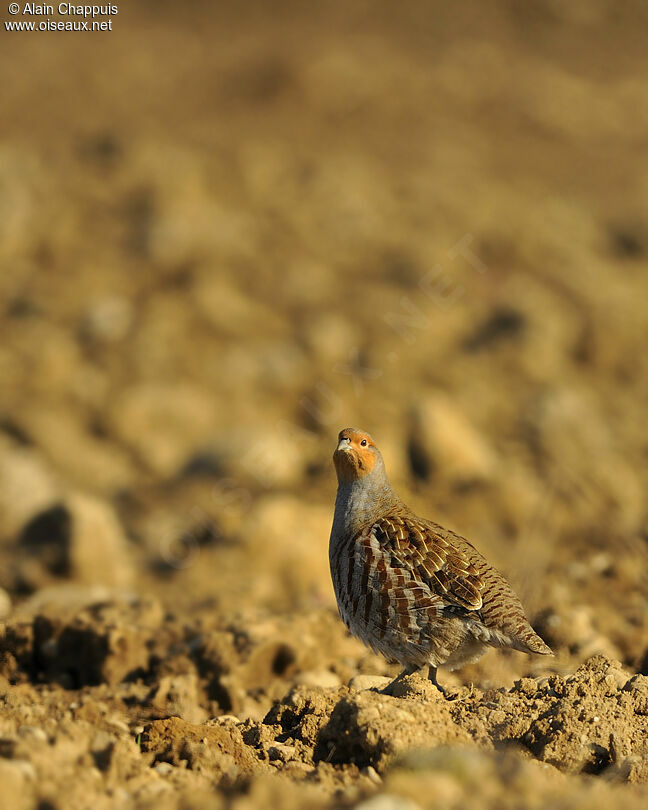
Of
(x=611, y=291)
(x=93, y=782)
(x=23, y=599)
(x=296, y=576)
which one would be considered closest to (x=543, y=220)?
(x=611, y=291)

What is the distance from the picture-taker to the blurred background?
26.4 feet

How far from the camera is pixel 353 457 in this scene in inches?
183

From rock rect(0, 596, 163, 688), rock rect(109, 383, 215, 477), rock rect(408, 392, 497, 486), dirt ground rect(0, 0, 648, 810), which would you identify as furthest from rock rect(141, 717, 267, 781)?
rock rect(109, 383, 215, 477)

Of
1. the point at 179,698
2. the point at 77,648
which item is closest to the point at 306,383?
the point at 77,648

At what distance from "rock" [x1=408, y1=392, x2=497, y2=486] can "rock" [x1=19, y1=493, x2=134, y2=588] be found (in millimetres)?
2978

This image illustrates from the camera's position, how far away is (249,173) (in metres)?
15.5

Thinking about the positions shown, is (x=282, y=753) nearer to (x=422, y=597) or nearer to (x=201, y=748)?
(x=201, y=748)

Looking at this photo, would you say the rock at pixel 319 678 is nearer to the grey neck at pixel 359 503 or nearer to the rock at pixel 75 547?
the grey neck at pixel 359 503

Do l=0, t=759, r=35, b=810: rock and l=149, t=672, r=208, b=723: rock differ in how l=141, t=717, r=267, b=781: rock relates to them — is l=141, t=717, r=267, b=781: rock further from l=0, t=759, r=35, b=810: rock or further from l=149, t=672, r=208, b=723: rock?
l=149, t=672, r=208, b=723: rock

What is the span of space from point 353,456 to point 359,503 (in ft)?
0.78

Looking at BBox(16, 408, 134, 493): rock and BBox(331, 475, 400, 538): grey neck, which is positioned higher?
BBox(16, 408, 134, 493): rock

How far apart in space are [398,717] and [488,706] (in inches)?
25.2

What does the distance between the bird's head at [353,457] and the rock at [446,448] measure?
4.30 m

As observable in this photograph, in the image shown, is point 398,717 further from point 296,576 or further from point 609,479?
point 609,479
